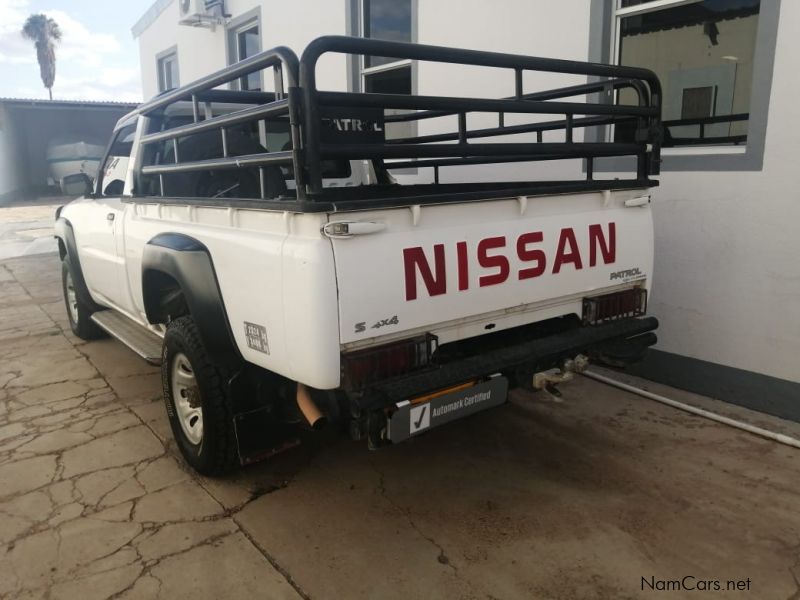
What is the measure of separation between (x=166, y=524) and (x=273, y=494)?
0.50m

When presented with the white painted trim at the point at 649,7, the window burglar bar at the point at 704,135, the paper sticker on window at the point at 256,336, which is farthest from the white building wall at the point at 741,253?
the paper sticker on window at the point at 256,336

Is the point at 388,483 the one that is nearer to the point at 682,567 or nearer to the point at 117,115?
the point at 682,567

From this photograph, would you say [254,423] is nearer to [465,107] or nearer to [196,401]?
[196,401]

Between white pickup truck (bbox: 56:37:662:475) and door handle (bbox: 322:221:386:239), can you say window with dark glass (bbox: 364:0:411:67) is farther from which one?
door handle (bbox: 322:221:386:239)

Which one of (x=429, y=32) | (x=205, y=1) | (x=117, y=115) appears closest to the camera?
(x=429, y=32)

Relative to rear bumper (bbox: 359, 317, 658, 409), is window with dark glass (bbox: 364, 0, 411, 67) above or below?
above

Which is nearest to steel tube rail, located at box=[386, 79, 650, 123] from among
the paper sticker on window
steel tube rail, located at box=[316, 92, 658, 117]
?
steel tube rail, located at box=[316, 92, 658, 117]

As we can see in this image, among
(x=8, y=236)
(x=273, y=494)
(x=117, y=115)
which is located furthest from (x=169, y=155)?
(x=117, y=115)

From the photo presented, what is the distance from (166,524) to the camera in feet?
9.35

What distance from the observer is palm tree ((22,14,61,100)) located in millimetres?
46281

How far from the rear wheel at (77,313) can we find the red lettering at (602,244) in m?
4.25

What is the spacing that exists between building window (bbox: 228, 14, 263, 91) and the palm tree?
4571 cm

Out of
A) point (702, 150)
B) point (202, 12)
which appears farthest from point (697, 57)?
point (202, 12)

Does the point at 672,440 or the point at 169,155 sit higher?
the point at 169,155
